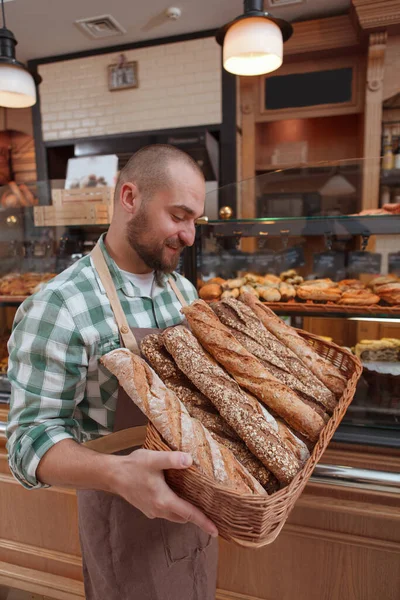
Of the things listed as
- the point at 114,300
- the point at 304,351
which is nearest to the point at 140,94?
the point at 114,300

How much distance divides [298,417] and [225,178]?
315cm

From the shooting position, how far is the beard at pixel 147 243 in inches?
44.0

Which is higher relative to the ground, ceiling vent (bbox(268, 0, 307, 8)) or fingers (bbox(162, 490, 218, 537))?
ceiling vent (bbox(268, 0, 307, 8))

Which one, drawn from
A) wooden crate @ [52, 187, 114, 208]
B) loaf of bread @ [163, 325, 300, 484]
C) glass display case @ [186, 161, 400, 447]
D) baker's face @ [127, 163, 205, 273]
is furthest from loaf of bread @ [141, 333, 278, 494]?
wooden crate @ [52, 187, 114, 208]

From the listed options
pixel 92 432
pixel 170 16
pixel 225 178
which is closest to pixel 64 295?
pixel 92 432

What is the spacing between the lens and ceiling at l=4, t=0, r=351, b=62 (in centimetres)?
319

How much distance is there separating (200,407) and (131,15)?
3.63 metres

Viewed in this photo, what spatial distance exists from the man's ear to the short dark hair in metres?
0.02

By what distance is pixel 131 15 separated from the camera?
11.0ft

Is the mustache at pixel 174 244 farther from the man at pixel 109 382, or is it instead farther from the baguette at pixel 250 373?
the baguette at pixel 250 373

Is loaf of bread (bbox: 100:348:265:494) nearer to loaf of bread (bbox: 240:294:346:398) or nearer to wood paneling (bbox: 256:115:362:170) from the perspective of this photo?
loaf of bread (bbox: 240:294:346:398)

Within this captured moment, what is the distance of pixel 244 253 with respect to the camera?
2.18m

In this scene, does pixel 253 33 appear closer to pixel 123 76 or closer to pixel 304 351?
pixel 304 351

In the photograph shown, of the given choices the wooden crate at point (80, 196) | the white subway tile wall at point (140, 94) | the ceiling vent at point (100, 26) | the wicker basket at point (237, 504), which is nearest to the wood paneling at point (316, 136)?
the white subway tile wall at point (140, 94)
